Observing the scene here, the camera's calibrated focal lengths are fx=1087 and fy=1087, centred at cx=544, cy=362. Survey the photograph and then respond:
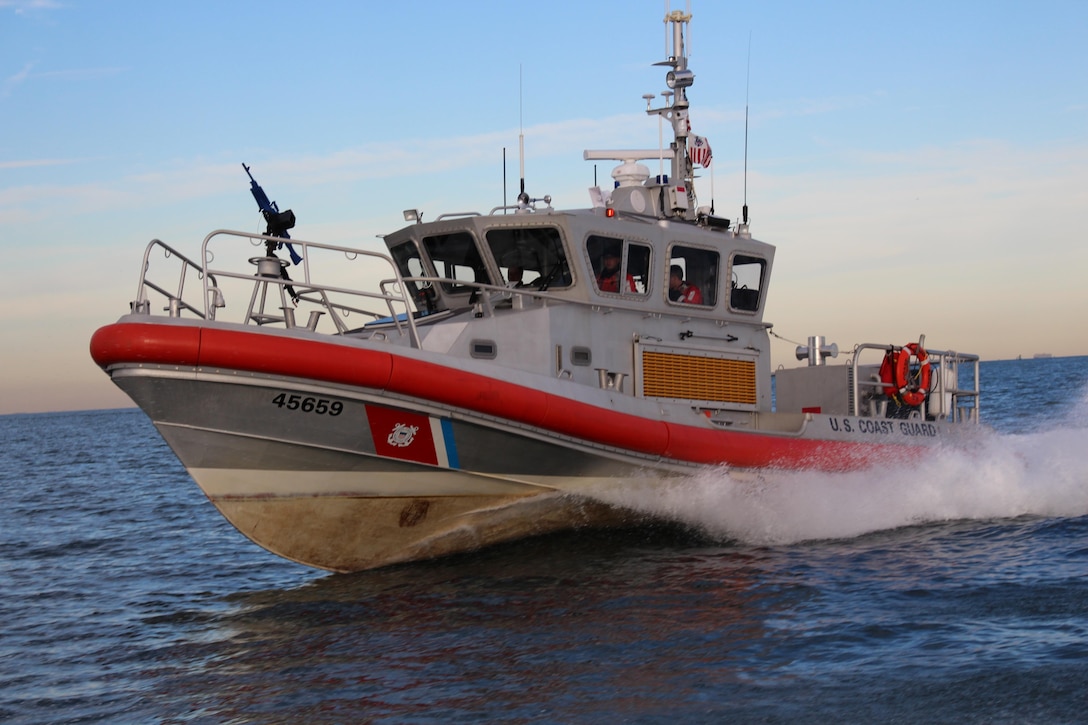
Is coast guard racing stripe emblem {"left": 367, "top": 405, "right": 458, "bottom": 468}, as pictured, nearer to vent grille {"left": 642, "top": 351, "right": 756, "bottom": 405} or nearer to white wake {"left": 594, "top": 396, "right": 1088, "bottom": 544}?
white wake {"left": 594, "top": 396, "right": 1088, "bottom": 544}

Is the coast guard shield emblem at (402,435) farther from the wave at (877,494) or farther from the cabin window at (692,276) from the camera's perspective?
the cabin window at (692,276)

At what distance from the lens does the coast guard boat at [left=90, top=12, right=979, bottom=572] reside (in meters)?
7.43

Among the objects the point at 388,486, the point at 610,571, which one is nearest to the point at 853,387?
the point at 610,571

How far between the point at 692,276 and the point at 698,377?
94cm

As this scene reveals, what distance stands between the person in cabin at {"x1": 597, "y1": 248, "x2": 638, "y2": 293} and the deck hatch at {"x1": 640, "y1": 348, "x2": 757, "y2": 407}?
0.62m

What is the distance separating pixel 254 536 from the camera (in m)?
8.04

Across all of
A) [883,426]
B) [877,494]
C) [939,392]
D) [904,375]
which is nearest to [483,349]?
[877,494]

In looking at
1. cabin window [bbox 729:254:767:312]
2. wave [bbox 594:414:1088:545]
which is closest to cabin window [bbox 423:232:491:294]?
wave [bbox 594:414:1088:545]

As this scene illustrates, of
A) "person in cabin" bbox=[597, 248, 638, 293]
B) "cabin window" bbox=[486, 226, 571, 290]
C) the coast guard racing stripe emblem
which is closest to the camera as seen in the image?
the coast guard racing stripe emblem

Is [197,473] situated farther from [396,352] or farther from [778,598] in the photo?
[778,598]

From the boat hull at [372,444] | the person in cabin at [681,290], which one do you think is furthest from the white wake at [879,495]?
the person in cabin at [681,290]

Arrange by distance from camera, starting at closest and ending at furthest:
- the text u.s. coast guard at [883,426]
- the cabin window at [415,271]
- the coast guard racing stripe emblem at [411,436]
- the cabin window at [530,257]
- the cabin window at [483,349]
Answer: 1. the coast guard racing stripe emblem at [411,436]
2. the cabin window at [483,349]
3. the cabin window at [530,257]
4. the cabin window at [415,271]
5. the text u.s. coast guard at [883,426]

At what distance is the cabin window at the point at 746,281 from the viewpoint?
1030 centimetres

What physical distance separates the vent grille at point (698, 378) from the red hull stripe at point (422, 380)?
480mm
